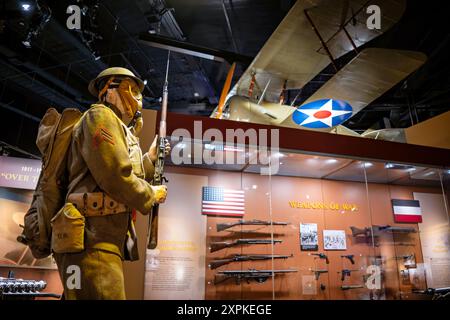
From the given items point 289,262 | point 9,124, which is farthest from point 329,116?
point 9,124

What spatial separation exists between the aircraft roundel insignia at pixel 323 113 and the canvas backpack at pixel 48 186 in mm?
4786

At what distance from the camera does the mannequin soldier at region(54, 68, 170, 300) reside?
6.14ft

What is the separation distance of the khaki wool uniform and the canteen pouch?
0.06m

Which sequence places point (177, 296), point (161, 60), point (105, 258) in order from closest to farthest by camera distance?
point (105, 258) → point (177, 296) → point (161, 60)

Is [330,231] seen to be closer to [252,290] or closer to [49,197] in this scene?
[252,290]

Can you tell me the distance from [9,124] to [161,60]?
4734 mm

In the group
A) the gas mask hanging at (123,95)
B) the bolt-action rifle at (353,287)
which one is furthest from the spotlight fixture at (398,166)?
the gas mask hanging at (123,95)

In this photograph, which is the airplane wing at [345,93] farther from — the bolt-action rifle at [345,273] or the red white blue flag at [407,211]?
the bolt-action rifle at [345,273]

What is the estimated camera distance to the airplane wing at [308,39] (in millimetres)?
6066

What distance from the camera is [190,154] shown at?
4.88 metres

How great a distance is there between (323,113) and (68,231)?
17.5ft

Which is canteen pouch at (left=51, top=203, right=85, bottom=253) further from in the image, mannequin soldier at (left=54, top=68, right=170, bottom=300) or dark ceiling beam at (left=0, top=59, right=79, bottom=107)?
dark ceiling beam at (left=0, top=59, right=79, bottom=107)

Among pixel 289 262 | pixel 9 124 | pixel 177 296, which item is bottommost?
pixel 177 296

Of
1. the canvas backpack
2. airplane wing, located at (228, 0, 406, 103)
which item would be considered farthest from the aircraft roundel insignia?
the canvas backpack
